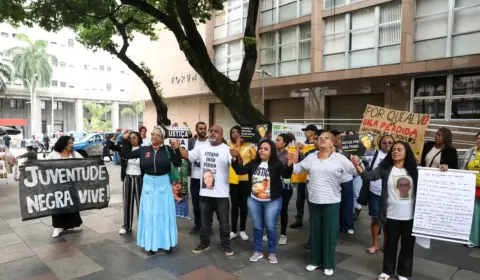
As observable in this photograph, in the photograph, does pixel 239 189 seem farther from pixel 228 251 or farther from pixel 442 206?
pixel 442 206

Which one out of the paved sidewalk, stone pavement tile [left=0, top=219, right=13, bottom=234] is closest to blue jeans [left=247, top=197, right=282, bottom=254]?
the paved sidewalk

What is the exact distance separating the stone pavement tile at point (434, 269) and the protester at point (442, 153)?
1.44m

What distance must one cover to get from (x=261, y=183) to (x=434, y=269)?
2499 mm

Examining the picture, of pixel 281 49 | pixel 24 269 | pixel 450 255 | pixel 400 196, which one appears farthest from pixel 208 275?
pixel 281 49

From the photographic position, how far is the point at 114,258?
473 centimetres

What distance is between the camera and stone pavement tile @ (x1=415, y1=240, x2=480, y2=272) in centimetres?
463

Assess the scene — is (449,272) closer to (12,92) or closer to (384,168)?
(384,168)

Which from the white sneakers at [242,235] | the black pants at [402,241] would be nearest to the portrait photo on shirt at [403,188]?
the black pants at [402,241]

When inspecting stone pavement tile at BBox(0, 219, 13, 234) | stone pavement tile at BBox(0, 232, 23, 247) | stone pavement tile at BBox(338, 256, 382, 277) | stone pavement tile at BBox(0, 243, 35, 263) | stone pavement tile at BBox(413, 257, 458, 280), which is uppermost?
stone pavement tile at BBox(413, 257, 458, 280)

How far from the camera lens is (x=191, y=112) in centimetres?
2478

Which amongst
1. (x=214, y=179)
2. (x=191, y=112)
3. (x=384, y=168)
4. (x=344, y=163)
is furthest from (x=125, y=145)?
(x=191, y=112)

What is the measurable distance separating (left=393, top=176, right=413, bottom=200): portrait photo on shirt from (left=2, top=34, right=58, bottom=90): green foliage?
4835 cm

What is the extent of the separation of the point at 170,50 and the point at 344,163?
74.6ft

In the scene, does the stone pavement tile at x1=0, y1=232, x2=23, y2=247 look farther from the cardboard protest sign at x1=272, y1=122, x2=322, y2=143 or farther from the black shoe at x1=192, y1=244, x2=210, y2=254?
the cardboard protest sign at x1=272, y1=122, x2=322, y2=143
